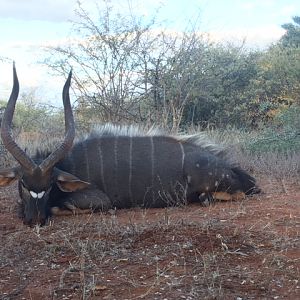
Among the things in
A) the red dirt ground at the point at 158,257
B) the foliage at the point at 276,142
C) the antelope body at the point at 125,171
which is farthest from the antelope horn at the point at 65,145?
the foliage at the point at 276,142

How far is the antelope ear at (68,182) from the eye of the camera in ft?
14.7

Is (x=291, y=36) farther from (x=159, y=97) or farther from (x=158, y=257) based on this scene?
(x=158, y=257)

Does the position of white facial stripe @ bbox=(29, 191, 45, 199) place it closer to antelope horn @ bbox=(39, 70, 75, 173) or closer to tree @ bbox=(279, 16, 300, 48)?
antelope horn @ bbox=(39, 70, 75, 173)

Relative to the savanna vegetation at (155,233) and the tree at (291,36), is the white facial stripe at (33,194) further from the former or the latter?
the tree at (291,36)

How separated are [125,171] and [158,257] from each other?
6.09 ft

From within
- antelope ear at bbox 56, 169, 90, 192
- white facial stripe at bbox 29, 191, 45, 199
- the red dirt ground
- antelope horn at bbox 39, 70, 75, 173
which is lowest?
the red dirt ground

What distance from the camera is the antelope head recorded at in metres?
4.25

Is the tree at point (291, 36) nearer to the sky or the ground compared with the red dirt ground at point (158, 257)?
nearer to the sky

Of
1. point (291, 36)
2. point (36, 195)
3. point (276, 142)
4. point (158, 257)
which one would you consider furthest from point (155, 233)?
point (291, 36)

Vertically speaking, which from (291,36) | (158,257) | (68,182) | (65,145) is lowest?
(158,257)

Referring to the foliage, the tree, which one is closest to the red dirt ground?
the foliage

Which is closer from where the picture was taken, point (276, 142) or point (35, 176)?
point (35, 176)

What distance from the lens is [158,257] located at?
2988 millimetres

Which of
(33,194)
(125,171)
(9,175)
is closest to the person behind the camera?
(33,194)
